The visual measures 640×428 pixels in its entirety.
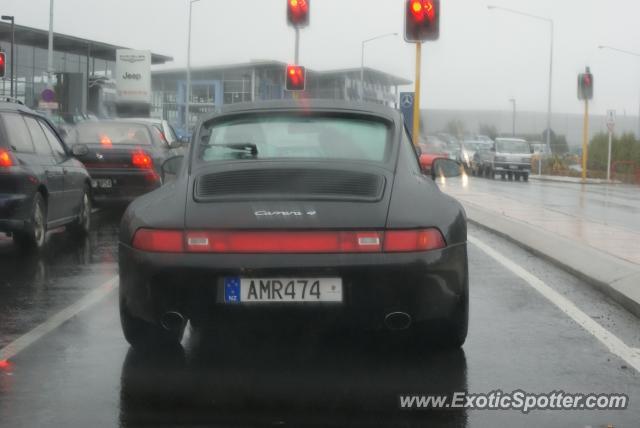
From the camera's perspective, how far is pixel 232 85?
328 feet

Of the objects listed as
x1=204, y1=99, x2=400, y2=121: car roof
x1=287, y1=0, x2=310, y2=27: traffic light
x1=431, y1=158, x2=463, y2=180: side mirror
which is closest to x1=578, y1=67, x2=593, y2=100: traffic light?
x1=287, y1=0, x2=310, y2=27: traffic light

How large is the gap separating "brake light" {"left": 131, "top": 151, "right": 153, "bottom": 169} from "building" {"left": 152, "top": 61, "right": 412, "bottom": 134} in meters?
80.5

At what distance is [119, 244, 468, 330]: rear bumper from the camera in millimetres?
4984

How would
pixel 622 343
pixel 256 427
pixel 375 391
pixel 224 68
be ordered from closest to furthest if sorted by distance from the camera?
1. pixel 256 427
2. pixel 375 391
3. pixel 622 343
4. pixel 224 68

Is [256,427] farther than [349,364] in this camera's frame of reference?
No

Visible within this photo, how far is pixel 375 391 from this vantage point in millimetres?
4879

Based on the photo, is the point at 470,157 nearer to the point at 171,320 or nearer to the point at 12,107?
the point at 12,107

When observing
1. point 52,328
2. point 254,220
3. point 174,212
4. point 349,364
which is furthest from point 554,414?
point 52,328

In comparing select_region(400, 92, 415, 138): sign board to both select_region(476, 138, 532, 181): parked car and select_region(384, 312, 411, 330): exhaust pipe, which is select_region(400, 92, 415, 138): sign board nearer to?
select_region(384, 312, 411, 330): exhaust pipe

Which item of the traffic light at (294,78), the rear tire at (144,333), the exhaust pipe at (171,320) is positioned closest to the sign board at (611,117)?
the traffic light at (294,78)

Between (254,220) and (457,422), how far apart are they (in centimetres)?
142

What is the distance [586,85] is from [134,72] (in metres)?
35.6

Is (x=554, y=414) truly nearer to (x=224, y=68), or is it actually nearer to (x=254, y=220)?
(x=254, y=220)

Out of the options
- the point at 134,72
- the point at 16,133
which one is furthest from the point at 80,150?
the point at 134,72
